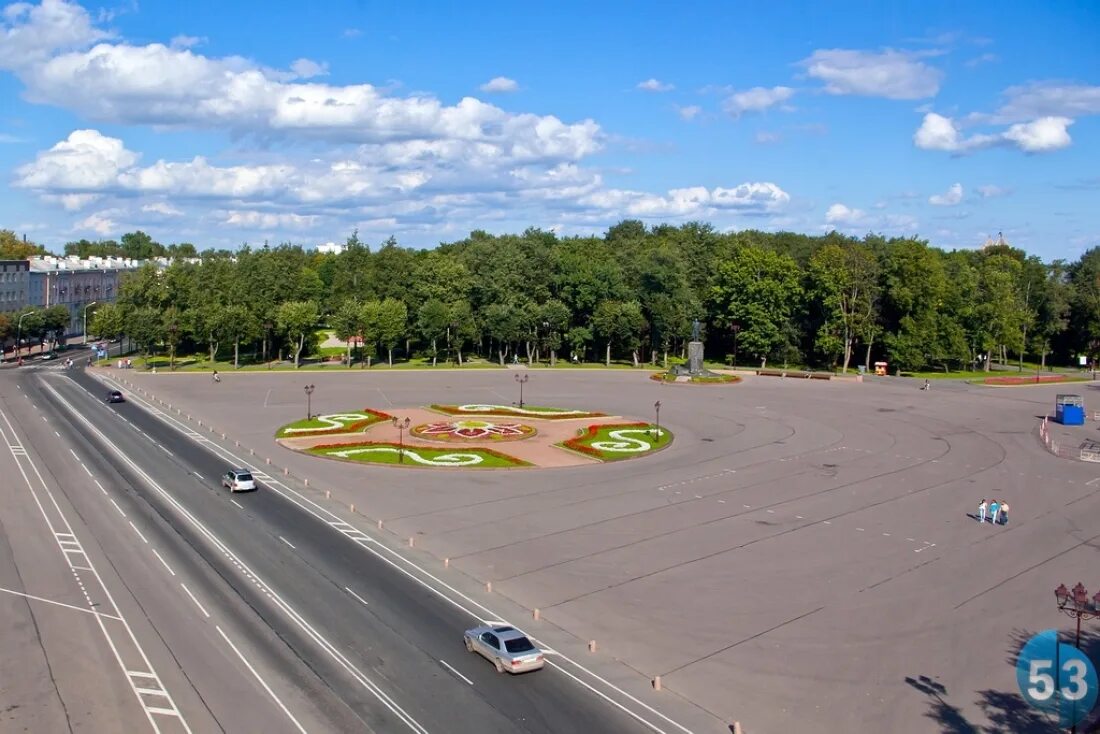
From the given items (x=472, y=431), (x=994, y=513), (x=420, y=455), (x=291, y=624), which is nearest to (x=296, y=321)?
(x=472, y=431)

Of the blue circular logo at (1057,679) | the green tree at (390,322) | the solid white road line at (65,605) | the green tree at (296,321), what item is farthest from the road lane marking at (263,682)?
the green tree at (296,321)

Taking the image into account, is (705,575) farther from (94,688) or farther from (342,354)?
(342,354)

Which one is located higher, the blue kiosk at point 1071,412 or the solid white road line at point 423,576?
the blue kiosk at point 1071,412

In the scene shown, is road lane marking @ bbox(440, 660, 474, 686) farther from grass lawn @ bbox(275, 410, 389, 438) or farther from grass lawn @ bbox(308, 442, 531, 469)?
grass lawn @ bbox(275, 410, 389, 438)

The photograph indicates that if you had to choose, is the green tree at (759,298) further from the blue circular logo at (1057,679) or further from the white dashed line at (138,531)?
the white dashed line at (138,531)

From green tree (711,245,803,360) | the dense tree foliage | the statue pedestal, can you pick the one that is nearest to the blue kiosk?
the dense tree foliage

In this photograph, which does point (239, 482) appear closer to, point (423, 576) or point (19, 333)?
point (423, 576)

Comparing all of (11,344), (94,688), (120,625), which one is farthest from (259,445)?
(11,344)
